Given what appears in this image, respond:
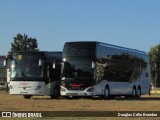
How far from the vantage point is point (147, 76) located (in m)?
42.5

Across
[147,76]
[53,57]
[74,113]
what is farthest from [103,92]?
[74,113]

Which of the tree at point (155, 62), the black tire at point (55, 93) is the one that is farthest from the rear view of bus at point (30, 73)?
the tree at point (155, 62)

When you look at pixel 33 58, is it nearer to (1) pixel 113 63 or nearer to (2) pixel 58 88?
(2) pixel 58 88

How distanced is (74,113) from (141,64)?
27683mm

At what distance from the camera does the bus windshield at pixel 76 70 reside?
31.7 m

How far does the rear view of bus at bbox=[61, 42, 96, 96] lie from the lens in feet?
104

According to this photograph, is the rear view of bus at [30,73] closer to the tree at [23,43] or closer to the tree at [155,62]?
the tree at [155,62]

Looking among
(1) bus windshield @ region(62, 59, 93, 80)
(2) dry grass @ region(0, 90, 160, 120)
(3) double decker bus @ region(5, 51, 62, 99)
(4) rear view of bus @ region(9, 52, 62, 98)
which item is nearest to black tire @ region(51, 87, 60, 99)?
(3) double decker bus @ region(5, 51, 62, 99)

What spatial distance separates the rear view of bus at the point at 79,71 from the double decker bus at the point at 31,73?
51.4 inches

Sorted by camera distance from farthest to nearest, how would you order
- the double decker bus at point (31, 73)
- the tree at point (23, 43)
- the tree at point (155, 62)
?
the tree at point (23, 43) → the tree at point (155, 62) → the double decker bus at point (31, 73)

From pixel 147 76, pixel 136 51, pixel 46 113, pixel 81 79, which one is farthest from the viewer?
pixel 147 76

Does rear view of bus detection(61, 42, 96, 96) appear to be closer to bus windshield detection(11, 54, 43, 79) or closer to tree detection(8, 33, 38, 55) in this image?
bus windshield detection(11, 54, 43, 79)

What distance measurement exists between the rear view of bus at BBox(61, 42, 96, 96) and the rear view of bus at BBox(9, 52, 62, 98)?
4.83 feet

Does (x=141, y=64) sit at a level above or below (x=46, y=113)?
above
